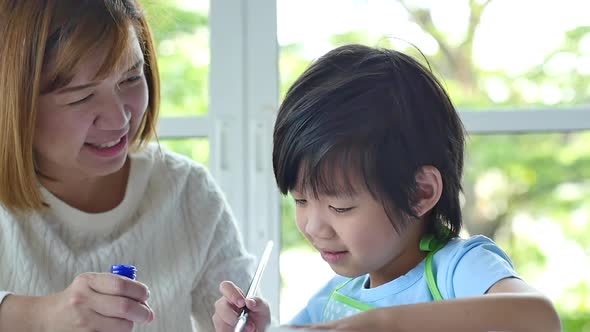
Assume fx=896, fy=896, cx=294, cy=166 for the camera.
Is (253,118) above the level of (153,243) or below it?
above

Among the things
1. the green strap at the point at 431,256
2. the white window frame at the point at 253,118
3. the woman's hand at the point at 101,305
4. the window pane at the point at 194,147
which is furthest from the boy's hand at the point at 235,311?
the window pane at the point at 194,147

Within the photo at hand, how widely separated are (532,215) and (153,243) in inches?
42.3

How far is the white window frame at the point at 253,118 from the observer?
206 cm

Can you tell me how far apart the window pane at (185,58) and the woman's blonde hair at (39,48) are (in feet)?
2.71

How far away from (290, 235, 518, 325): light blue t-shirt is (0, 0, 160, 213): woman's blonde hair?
49 centimetres

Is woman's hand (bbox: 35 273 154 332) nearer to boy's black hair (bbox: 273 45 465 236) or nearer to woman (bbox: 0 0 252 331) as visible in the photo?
woman (bbox: 0 0 252 331)

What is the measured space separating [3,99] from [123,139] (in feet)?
0.58

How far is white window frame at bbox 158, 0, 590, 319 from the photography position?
2.06m

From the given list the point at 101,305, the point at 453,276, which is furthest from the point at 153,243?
the point at 453,276

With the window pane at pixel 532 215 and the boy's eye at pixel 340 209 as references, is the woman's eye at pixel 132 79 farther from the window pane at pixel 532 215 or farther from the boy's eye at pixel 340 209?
the window pane at pixel 532 215

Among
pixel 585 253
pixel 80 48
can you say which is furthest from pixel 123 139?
pixel 585 253

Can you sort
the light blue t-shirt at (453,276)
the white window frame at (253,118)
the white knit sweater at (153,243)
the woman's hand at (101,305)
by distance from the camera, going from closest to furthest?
the light blue t-shirt at (453,276) < the woman's hand at (101,305) < the white knit sweater at (153,243) < the white window frame at (253,118)

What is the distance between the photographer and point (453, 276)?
1.03 m

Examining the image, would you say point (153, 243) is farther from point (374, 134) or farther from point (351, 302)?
point (374, 134)
